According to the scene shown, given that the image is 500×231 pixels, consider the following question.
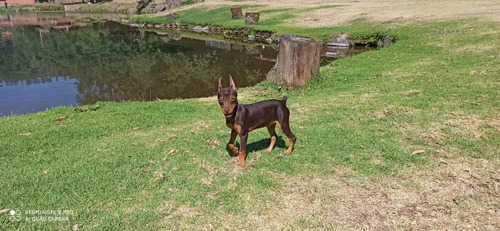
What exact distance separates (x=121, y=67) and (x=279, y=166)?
58.8 feet

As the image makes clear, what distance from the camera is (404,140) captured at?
749cm

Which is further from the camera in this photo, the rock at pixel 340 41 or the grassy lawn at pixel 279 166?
the rock at pixel 340 41

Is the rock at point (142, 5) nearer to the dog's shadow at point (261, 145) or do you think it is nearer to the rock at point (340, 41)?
the rock at point (340, 41)

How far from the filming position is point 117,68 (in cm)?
2144

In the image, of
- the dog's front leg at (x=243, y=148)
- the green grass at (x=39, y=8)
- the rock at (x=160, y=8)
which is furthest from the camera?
the green grass at (x=39, y=8)

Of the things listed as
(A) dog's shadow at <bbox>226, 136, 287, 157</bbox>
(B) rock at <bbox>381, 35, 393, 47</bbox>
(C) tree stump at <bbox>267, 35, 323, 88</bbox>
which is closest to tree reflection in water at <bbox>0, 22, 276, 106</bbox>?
(C) tree stump at <bbox>267, 35, 323, 88</bbox>

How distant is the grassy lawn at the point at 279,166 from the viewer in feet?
16.8

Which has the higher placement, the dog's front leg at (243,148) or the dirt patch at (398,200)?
the dog's front leg at (243,148)

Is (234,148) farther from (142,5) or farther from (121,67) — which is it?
(142,5)

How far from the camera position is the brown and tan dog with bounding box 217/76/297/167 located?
5554 millimetres

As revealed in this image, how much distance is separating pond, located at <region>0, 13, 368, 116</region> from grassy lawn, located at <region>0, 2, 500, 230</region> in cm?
534

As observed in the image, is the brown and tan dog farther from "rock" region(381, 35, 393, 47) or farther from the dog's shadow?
"rock" region(381, 35, 393, 47)

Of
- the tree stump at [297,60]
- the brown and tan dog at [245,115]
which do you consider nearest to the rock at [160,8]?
the tree stump at [297,60]

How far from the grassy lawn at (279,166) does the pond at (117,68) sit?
534cm
